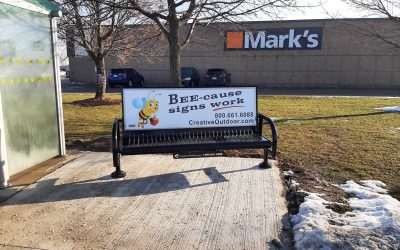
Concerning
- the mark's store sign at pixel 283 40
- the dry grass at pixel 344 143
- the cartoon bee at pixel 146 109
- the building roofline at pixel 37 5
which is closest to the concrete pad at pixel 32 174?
the cartoon bee at pixel 146 109

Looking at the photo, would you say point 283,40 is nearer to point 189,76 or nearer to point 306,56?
point 306,56

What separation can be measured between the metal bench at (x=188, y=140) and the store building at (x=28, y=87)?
1.29 metres

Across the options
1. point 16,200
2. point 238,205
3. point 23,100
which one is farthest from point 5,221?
point 238,205

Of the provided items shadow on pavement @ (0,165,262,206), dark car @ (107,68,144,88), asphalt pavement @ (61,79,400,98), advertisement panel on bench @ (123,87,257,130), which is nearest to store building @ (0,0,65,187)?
shadow on pavement @ (0,165,262,206)

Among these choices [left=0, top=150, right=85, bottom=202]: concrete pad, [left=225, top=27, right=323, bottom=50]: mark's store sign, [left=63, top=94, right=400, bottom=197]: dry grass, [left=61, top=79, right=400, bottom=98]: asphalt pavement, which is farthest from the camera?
[left=225, top=27, right=323, bottom=50]: mark's store sign

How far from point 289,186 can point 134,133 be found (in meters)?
2.27

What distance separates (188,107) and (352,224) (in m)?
2.79

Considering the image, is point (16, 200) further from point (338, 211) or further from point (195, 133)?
point (338, 211)

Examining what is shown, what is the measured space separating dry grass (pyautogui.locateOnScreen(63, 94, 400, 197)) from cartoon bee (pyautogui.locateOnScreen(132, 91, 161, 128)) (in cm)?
235

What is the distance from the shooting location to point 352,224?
342 cm

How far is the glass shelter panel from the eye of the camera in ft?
15.4

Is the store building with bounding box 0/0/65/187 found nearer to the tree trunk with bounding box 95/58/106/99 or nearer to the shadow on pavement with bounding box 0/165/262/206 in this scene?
the shadow on pavement with bounding box 0/165/262/206

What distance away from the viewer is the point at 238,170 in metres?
5.19

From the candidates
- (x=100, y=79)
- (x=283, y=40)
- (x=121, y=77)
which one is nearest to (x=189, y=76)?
(x=121, y=77)
